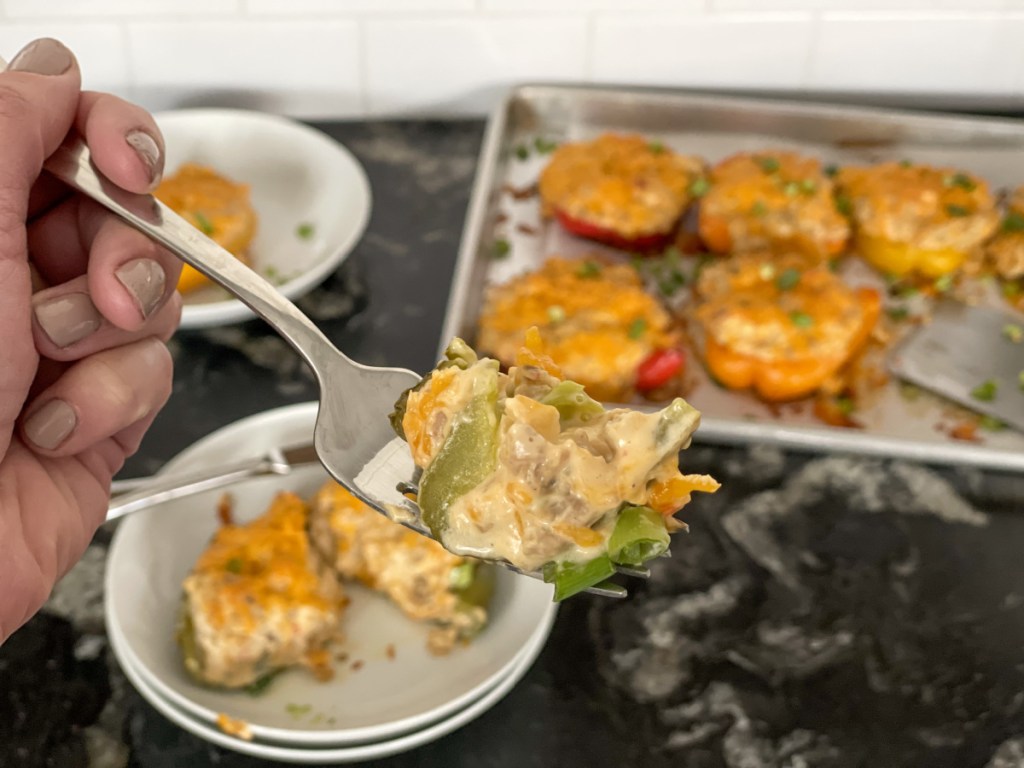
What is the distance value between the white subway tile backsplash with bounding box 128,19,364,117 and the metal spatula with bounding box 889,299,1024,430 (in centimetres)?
106

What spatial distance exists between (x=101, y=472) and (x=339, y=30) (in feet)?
3.36

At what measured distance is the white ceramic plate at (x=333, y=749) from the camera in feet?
2.95

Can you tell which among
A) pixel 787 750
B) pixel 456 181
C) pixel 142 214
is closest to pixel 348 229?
pixel 456 181

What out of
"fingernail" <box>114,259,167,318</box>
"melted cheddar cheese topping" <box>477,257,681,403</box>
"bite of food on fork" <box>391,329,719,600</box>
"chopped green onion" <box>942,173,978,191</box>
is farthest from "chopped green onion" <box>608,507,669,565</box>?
"chopped green onion" <box>942,173,978,191</box>

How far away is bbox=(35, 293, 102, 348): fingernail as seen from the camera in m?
0.84

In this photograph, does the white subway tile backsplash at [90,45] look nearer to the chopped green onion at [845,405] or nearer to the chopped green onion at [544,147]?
the chopped green onion at [544,147]

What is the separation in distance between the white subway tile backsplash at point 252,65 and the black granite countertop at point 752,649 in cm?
70

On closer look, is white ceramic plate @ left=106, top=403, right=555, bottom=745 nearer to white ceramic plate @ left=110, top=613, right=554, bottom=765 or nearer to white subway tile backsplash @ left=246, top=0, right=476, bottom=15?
white ceramic plate @ left=110, top=613, right=554, bottom=765

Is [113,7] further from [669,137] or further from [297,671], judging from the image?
[297,671]

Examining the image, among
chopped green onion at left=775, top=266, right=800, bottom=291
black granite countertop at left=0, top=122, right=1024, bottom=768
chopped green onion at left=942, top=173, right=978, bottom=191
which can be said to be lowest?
black granite countertop at left=0, top=122, right=1024, bottom=768

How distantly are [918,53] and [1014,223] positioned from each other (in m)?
0.39

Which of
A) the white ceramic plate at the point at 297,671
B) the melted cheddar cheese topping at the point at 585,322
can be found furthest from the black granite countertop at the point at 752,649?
the melted cheddar cheese topping at the point at 585,322

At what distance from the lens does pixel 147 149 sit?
804mm

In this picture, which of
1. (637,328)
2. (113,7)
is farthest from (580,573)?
(113,7)
